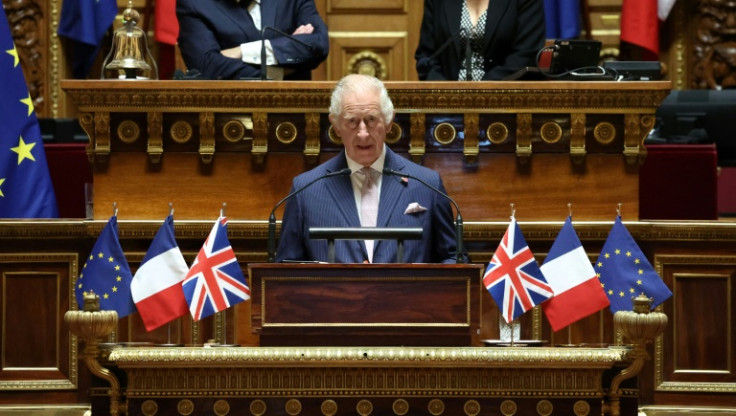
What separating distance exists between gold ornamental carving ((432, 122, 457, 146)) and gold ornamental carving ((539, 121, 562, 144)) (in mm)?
404

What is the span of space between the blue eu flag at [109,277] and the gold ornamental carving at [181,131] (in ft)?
1.94

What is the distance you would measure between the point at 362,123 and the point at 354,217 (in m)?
0.35

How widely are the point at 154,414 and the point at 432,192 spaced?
5.15ft

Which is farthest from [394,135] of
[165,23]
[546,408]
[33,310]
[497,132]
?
[165,23]

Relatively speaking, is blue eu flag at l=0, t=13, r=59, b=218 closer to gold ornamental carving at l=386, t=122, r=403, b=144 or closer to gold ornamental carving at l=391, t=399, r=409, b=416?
gold ornamental carving at l=386, t=122, r=403, b=144

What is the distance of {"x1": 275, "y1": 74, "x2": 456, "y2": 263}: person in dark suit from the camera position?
489cm

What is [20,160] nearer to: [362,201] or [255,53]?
[255,53]

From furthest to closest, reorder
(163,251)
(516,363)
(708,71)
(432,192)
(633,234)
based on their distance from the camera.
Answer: (708,71) → (633,234) → (163,251) → (432,192) → (516,363)

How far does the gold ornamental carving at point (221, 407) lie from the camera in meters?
3.84

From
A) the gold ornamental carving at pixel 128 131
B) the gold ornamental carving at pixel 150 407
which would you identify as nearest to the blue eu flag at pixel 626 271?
the gold ornamental carving at pixel 128 131

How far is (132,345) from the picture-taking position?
4.17 m

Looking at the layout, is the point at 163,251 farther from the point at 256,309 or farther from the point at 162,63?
the point at 162,63

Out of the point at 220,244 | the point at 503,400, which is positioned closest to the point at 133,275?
the point at 220,244

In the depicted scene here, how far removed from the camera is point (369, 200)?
504 cm
